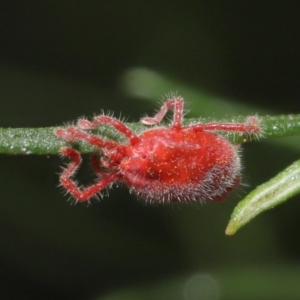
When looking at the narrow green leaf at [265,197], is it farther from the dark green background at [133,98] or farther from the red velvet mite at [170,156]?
the dark green background at [133,98]

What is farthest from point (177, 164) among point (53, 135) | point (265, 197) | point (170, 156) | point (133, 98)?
point (133, 98)

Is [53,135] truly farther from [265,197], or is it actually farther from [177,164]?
[265,197]

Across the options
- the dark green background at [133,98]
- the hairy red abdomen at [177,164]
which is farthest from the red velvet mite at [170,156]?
the dark green background at [133,98]

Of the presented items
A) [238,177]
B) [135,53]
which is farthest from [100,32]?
[238,177]

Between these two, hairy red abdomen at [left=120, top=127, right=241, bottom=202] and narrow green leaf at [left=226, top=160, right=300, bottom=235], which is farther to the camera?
hairy red abdomen at [left=120, top=127, right=241, bottom=202]

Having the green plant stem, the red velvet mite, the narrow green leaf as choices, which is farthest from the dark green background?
the narrow green leaf

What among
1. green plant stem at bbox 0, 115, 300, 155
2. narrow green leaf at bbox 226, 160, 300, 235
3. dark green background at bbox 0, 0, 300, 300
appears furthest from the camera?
dark green background at bbox 0, 0, 300, 300

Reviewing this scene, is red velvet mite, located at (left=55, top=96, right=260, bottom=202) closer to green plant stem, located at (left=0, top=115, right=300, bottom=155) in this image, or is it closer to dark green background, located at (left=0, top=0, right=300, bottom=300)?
green plant stem, located at (left=0, top=115, right=300, bottom=155)
